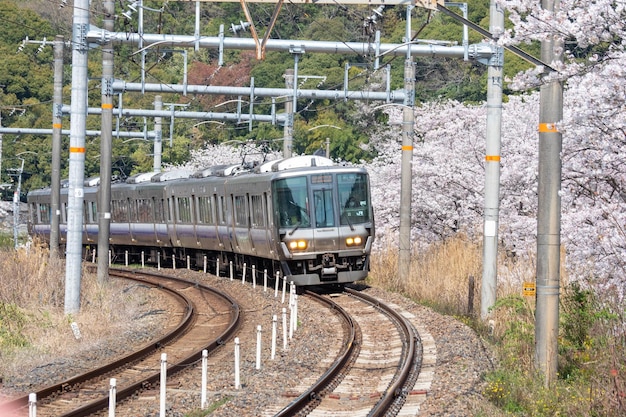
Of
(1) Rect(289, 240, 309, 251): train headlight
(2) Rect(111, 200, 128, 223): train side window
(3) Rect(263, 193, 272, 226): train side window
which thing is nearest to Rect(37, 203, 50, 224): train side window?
(2) Rect(111, 200, 128, 223): train side window

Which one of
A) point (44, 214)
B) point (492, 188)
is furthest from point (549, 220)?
point (44, 214)

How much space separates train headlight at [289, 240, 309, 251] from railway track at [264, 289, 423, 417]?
315cm

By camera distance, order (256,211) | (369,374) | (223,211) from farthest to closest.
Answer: (223,211)
(256,211)
(369,374)

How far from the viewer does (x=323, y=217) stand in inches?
894

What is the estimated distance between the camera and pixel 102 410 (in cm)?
1078

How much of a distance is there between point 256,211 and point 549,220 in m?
13.8

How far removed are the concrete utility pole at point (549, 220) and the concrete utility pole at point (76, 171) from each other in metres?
8.98

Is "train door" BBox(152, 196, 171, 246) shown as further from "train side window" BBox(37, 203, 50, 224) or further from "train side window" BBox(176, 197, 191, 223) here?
"train side window" BBox(37, 203, 50, 224)

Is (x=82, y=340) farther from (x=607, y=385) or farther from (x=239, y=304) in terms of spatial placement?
(x=607, y=385)

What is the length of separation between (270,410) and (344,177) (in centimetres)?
1252

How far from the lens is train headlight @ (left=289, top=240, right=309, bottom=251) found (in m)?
22.6

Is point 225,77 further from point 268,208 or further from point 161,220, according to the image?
point 268,208

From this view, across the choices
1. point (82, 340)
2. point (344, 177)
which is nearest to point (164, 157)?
point (344, 177)

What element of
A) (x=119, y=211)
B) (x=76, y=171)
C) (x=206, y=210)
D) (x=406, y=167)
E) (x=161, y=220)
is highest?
(x=406, y=167)
